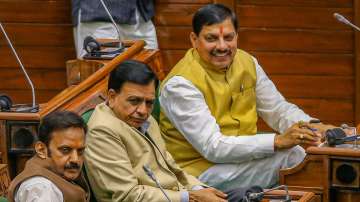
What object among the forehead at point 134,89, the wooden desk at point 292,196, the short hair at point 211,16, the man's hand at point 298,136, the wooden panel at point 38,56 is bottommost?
the wooden desk at point 292,196

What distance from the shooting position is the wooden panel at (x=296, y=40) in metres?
7.50

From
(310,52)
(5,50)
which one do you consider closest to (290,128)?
(310,52)

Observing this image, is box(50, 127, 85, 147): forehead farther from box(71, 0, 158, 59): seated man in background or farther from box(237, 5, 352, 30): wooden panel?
box(237, 5, 352, 30): wooden panel

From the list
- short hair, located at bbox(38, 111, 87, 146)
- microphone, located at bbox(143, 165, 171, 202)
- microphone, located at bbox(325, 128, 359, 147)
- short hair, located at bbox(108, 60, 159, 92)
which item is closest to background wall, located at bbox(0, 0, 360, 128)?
microphone, located at bbox(325, 128, 359, 147)

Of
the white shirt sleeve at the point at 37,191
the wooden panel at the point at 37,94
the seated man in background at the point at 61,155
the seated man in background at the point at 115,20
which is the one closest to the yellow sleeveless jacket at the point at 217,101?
the seated man in background at the point at 61,155

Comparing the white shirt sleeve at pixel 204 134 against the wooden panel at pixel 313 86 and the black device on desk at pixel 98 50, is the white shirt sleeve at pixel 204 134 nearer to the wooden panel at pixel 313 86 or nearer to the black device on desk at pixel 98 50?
the black device on desk at pixel 98 50

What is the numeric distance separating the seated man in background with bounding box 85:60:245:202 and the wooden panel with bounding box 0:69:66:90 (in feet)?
8.57

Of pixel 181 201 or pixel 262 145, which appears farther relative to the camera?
pixel 262 145

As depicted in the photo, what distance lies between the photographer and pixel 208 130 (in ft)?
18.0

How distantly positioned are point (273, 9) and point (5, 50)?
1511 mm

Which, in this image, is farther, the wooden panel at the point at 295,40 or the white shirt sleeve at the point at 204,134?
the wooden panel at the point at 295,40

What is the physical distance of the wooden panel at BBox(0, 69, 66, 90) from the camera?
774 cm

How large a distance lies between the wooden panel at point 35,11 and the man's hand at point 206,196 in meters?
2.87

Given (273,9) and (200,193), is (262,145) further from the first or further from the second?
(273,9)
